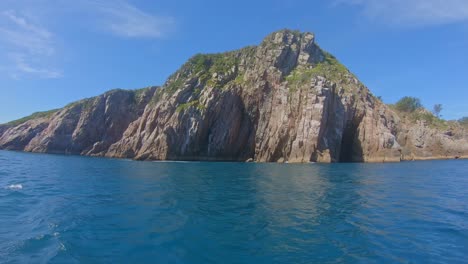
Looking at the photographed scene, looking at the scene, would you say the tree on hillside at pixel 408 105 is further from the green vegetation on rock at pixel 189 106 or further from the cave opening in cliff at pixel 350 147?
the green vegetation on rock at pixel 189 106

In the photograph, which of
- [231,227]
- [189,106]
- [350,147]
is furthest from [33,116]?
[231,227]

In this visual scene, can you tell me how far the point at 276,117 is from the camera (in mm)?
86125

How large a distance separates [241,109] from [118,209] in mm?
77973

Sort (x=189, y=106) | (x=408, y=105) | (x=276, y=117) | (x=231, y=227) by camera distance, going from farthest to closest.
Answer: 1. (x=408, y=105)
2. (x=189, y=106)
3. (x=276, y=117)
4. (x=231, y=227)

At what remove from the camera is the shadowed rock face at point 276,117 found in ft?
259

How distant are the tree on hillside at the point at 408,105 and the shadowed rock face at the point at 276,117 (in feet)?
59.0

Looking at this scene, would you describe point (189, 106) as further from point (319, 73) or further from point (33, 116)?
point (33, 116)

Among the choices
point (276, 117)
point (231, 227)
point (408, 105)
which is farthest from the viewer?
point (408, 105)

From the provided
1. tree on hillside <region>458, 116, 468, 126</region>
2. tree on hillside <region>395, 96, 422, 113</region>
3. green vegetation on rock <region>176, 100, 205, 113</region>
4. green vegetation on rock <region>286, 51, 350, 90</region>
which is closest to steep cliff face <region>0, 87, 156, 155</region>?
green vegetation on rock <region>176, 100, 205, 113</region>

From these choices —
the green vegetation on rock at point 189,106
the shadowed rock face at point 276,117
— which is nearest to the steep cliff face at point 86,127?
A: the shadowed rock face at point 276,117

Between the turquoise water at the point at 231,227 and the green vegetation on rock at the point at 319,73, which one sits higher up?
the green vegetation on rock at the point at 319,73

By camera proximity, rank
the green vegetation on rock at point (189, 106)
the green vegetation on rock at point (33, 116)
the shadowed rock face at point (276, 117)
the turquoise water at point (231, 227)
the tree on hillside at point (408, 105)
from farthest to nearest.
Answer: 1. the green vegetation on rock at point (33, 116)
2. the tree on hillside at point (408, 105)
3. the green vegetation on rock at point (189, 106)
4. the shadowed rock face at point (276, 117)
5. the turquoise water at point (231, 227)

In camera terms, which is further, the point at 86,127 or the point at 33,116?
the point at 33,116

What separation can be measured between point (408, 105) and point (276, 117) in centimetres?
6328
